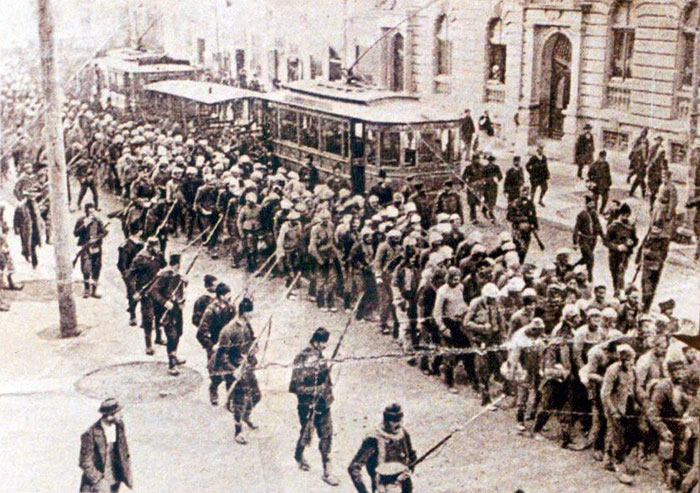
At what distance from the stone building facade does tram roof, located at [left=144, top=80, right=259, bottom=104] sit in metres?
1.62

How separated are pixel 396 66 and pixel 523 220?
258cm

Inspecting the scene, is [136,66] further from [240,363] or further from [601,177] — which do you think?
[601,177]

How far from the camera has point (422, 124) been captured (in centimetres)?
1170

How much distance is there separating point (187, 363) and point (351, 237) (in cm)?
227

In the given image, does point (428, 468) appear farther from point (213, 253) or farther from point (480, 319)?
point (213, 253)

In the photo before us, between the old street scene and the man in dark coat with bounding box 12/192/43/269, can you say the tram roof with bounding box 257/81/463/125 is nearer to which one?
the old street scene

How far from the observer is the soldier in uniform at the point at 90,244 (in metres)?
8.34

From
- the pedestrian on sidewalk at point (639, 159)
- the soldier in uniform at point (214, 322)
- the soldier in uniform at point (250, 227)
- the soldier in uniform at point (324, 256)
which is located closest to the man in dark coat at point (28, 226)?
the soldier in uniform at point (214, 322)

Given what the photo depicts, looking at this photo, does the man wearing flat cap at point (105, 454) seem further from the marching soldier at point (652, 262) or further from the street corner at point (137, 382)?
the marching soldier at point (652, 262)

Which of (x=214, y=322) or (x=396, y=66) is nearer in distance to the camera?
(x=214, y=322)

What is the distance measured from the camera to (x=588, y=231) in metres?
9.42

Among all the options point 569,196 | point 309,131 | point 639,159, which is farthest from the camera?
point 309,131

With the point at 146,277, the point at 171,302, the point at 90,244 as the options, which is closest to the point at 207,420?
the point at 171,302

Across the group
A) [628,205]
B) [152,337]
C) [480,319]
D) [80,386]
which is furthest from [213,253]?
[628,205]
